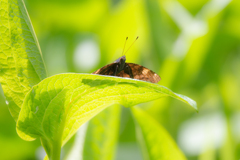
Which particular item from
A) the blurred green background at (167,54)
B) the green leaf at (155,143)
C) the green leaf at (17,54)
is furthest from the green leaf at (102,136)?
the blurred green background at (167,54)

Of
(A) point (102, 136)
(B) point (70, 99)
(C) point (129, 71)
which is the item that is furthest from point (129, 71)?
(B) point (70, 99)

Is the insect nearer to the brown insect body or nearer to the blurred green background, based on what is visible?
the brown insect body

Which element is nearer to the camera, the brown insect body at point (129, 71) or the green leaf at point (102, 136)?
the green leaf at point (102, 136)

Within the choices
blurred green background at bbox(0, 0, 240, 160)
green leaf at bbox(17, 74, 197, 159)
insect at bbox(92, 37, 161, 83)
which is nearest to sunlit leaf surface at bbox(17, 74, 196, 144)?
green leaf at bbox(17, 74, 197, 159)

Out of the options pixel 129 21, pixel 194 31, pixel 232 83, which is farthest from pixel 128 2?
pixel 232 83

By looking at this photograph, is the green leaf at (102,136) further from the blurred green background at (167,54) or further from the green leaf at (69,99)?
the blurred green background at (167,54)

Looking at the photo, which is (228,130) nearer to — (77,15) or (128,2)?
(128,2)
